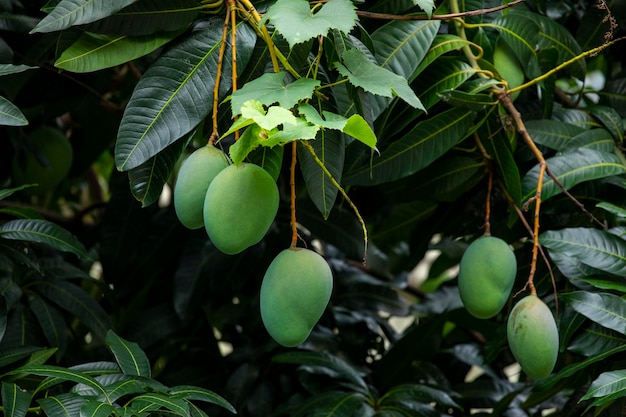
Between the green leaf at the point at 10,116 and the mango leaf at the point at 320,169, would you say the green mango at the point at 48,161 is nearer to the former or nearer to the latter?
the green leaf at the point at 10,116

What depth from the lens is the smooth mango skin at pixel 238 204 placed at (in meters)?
0.74

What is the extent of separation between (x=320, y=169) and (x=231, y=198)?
21 centimetres

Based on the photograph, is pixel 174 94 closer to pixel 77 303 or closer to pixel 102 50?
pixel 102 50

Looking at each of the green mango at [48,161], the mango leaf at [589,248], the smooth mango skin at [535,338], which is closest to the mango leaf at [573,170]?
the mango leaf at [589,248]

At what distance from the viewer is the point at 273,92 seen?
0.75m

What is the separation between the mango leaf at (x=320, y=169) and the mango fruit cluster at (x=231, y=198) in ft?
0.49

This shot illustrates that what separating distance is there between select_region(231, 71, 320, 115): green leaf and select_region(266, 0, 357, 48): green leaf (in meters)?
0.05

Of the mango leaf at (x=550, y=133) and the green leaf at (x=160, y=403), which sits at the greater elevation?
the mango leaf at (x=550, y=133)

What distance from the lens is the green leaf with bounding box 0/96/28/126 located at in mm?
903

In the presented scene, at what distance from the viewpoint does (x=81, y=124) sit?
1835 millimetres

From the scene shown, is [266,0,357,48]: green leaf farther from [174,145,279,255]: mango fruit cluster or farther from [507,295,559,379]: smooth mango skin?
[507,295,559,379]: smooth mango skin

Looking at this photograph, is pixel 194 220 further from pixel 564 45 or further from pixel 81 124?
pixel 81 124

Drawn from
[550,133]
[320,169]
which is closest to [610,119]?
[550,133]

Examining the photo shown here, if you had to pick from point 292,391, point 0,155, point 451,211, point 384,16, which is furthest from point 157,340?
point 384,16
